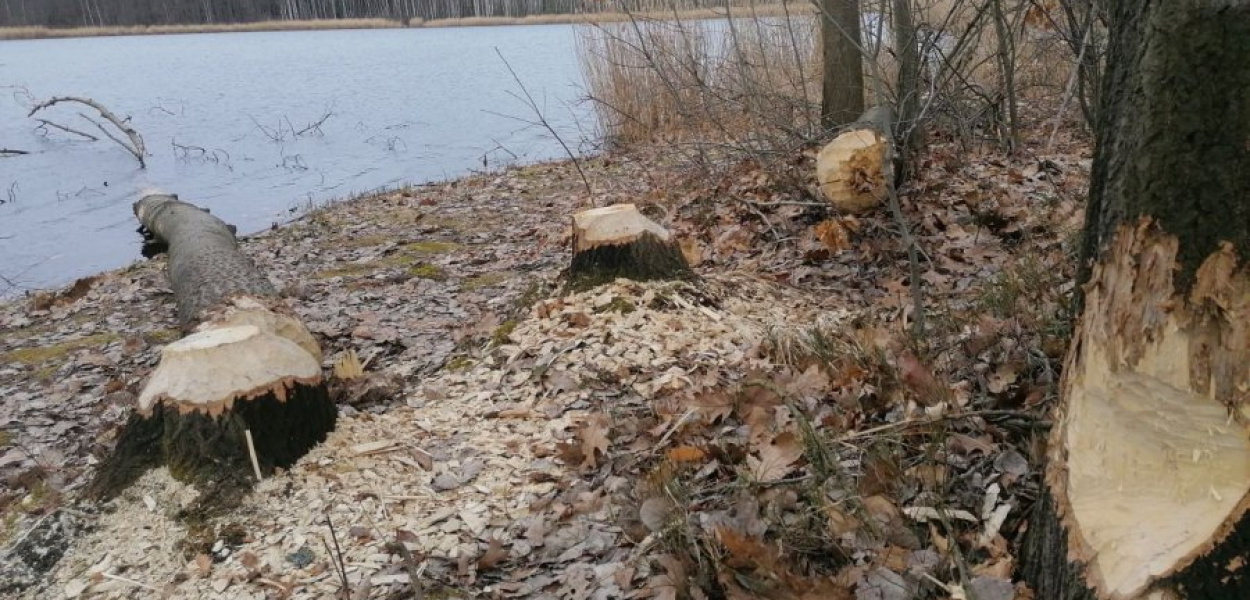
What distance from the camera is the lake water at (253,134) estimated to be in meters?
10.8

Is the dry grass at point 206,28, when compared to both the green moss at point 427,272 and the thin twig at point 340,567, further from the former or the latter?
the thin twig at point 340,567

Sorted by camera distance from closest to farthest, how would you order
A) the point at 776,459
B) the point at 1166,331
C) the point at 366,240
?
1. the point at 1166,331
2. the point at 776,459
3. the point at 366,240

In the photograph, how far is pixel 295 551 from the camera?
288cm

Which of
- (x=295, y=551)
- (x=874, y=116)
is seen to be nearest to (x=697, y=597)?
(x=295, y=551)

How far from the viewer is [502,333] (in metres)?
4.43

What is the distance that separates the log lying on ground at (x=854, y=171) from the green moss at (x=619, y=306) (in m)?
1.90

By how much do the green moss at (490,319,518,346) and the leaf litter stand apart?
0.10 feet

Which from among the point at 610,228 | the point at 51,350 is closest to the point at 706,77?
the point at 610,228

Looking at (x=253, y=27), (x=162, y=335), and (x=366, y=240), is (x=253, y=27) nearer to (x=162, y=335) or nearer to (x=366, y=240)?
(x=366, y=240)

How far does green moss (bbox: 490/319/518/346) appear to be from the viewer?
436 cm

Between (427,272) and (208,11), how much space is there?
4400 cm

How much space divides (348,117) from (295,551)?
15.1m

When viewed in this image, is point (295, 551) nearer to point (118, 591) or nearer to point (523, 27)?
point (118, 591)

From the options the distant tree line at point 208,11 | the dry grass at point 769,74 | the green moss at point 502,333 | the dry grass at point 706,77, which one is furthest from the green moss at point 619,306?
the distant tree line at point 208,11
